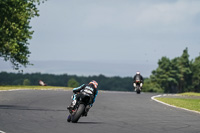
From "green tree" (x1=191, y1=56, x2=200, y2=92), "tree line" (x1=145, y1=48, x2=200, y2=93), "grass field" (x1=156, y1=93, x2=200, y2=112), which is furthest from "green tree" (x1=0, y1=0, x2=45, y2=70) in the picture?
"green tree" (x1=191, y1=56, x2=200, y2=92)

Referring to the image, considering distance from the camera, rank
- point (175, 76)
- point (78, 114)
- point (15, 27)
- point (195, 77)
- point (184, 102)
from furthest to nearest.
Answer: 1. point (195, 77)
2. point (175, 76)
3. point (15, 27)
4. point (184, 102)
5. point (78, 114)

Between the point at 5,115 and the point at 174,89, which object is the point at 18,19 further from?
the point at 174,89

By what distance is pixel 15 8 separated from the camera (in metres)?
44.2

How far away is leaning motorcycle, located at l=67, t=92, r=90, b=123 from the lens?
1456 centimetres

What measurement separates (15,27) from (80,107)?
3027 centimetres

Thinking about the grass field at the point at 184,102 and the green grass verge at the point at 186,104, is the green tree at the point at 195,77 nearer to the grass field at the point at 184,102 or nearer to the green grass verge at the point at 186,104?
the grass field at the point at 184,102

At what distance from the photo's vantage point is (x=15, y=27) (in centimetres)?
4341

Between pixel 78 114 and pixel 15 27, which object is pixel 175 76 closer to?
pixel 15 27

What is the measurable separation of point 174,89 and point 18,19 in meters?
115

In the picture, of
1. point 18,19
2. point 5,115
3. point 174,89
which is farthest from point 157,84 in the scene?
point 5,115

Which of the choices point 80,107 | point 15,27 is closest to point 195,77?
point 15,27

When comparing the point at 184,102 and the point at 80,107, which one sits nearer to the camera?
the point at 80,107

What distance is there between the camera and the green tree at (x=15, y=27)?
43219mm

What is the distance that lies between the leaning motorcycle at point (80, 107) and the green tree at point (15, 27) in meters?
28.3
